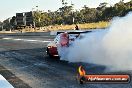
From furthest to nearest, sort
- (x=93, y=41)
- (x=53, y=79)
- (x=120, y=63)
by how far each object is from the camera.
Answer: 1. (x=93, y=41)
2. (x=120, y=63)
3. (x=53, y=79)

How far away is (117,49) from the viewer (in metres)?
12.7

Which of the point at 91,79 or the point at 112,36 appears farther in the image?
the point at 112,36

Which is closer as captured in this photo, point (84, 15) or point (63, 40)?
point (63, 40)

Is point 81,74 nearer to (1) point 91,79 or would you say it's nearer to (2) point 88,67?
(1) point 91,79

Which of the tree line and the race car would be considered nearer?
the race car

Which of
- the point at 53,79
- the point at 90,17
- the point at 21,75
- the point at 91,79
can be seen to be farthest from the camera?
the point at 90,17

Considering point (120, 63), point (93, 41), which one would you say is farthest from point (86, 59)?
point (120, 63)

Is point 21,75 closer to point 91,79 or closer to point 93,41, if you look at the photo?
point 93,41

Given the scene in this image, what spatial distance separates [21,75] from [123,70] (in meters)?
3.69

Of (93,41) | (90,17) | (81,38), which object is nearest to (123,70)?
(93,41)

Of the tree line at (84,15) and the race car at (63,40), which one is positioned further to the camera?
the tree line at (84,15)

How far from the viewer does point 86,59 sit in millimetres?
14961

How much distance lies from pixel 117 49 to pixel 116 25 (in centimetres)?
115

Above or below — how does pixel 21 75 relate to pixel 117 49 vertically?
below
